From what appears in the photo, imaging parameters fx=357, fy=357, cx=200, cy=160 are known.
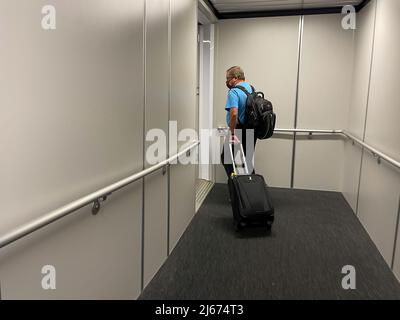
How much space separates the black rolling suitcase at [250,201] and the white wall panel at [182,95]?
485mm

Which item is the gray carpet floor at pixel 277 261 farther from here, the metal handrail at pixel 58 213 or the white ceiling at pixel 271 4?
the white ceiling at pixel 271 4

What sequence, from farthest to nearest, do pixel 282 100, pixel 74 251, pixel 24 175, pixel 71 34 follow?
pixel 282 100
pixel 74 251
pixel 71 34
pixel 24 175

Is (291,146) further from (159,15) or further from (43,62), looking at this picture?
(43,62)

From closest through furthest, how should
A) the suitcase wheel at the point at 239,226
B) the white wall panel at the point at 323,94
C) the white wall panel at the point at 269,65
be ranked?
the suitcase wheel at the point at 239,226 < the white wall panel at the point at 323,94 < the white wall panel at the point at 269,65

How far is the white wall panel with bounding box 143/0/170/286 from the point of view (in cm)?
229

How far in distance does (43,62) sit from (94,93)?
36 cm

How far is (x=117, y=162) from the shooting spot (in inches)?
74.4

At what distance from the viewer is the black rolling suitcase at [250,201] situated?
3260 millimetres

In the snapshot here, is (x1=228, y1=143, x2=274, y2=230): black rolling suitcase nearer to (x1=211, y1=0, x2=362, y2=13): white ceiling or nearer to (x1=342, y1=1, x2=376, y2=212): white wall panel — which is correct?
(x1=342, y1=1, x2=376, y2=212): white wall panel

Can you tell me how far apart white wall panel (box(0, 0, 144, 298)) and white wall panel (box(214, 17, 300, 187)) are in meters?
2.96

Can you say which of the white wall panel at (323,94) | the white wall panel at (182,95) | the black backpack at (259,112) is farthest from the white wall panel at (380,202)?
the white wall panel at (182,95)

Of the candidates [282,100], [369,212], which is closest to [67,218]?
[369,212]

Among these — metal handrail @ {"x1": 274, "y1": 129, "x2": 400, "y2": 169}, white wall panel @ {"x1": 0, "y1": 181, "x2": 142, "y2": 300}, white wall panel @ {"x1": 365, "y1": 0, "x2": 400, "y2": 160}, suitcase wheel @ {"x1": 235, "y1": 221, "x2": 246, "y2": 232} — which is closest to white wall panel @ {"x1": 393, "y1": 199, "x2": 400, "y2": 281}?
metal handrail @ {"x1": 274, "y1": 129, "x2": 400, "y2": 169}

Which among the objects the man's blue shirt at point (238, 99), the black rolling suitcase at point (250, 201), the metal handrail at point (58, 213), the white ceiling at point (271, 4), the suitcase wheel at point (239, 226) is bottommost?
the suitcase wheel at point (239, 226)
